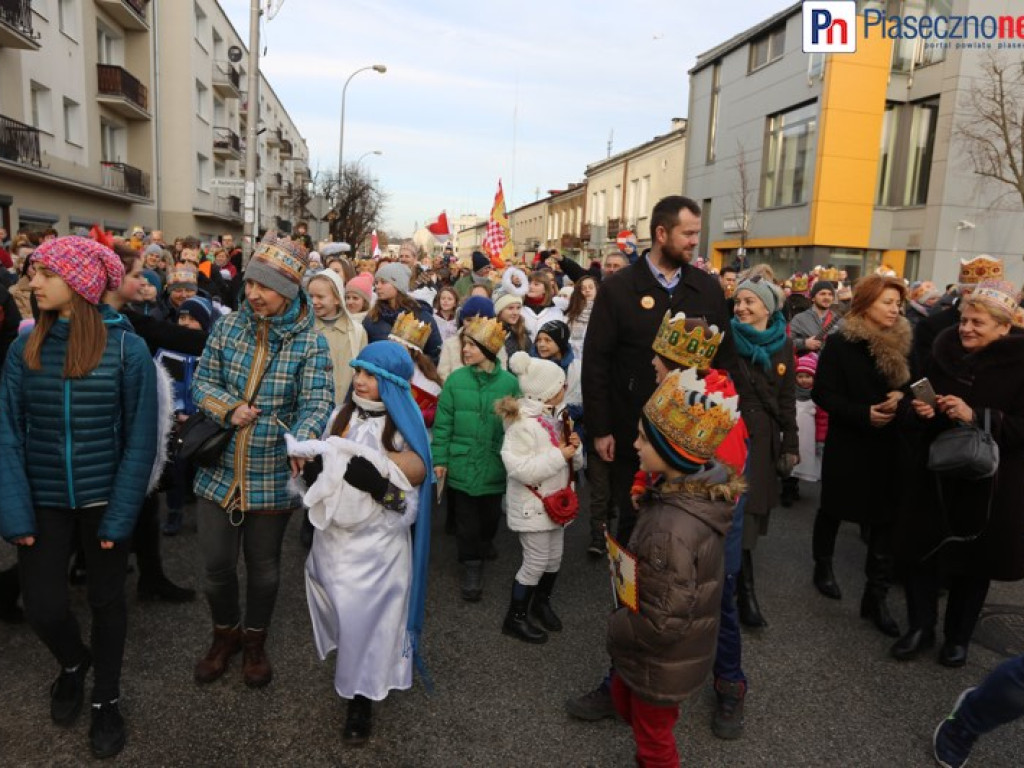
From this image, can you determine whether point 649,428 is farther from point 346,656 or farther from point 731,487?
point 346,656

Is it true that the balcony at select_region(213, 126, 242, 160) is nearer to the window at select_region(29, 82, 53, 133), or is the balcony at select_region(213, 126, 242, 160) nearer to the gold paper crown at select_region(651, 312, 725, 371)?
the window at select_region(29, 82, 53, 133)

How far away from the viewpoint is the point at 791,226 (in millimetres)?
23906

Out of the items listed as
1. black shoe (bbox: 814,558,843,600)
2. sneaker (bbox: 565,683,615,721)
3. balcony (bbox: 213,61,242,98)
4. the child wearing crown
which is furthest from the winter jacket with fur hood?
balcony (bbox: 213,61,242,98)

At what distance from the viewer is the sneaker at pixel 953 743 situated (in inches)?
116

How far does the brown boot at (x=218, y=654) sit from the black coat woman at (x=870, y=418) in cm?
365

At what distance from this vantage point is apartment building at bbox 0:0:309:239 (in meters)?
18.2

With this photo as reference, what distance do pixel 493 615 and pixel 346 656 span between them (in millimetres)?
1436

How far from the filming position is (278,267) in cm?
318

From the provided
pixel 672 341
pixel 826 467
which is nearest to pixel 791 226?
pixel 826 467

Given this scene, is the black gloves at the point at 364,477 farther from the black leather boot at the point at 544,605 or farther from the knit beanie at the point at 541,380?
the black leather boot at the point at 544,605

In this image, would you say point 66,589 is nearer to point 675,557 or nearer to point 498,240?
point 675,557

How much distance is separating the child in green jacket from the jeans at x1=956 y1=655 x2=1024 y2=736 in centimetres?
260

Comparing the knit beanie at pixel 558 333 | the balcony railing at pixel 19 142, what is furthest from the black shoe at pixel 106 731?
the balcony railing at pixel 19 142

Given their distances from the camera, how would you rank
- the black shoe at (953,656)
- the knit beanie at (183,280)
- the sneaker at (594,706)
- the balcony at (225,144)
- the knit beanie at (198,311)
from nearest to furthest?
the sneaker at (594,706), the black shoe at (953,656), the knit beanie at (198,311), the knit beanie at (183,280), the balcony at (225,144)
